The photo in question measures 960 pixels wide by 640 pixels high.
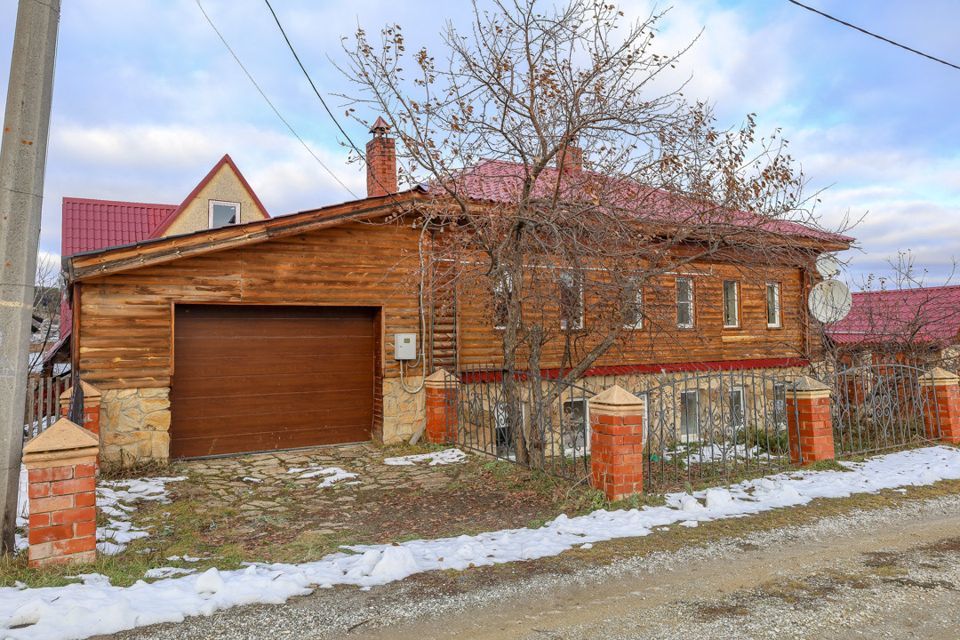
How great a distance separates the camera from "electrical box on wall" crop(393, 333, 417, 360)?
1004 cm

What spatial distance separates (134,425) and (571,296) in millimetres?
6187

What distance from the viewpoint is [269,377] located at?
9.59 m

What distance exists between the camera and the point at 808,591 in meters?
4.02

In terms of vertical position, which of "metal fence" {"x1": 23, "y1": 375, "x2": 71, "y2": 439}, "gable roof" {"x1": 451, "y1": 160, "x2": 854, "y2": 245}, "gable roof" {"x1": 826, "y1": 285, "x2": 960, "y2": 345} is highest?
"gable roof" {"x1": 451, "y1": 160, "x2": 854, "y2": 245}

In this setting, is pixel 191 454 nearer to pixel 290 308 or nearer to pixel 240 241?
pixel 290 308

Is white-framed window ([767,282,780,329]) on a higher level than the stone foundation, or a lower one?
higher

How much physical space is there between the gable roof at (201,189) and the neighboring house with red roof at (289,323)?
8324 mm

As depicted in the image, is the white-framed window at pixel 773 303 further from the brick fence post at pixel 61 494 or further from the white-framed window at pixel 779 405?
the brick fence post at pixel 61 494

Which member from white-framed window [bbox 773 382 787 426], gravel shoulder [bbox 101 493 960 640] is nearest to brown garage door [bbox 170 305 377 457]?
gravel shoulder [bbox 101 493 960 640]

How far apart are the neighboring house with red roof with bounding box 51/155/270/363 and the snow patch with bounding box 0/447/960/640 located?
14792 mm

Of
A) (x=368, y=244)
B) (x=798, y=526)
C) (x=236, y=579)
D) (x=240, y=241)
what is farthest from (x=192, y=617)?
(x=368, y=244)

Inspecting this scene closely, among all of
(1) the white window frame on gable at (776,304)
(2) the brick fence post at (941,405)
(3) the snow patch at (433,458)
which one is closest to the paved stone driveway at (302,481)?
(3) the snow patch at (433,458)

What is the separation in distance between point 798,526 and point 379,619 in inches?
156

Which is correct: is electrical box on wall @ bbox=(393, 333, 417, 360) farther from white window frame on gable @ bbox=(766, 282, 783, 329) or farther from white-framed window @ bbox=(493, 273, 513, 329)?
white window frame on gable @ bbox=(766, 282, 783, 329)
